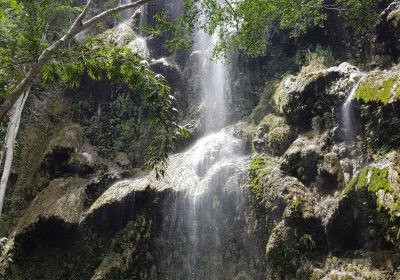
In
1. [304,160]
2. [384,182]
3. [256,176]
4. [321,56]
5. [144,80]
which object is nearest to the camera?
[144,80]

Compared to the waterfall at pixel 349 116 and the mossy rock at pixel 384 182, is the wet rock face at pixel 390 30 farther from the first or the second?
the mossy rock at pixel 384 182

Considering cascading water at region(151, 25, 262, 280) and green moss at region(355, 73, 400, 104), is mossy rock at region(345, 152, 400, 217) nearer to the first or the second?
green moss at region(355, 73, 400, 104)

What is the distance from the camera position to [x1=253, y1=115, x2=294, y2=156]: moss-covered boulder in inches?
493

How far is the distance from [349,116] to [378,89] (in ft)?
3.60

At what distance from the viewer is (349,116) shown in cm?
1089

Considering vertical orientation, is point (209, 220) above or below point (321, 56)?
below

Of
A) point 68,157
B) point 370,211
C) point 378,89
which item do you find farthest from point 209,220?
point 68,157

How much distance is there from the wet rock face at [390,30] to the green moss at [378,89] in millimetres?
3272

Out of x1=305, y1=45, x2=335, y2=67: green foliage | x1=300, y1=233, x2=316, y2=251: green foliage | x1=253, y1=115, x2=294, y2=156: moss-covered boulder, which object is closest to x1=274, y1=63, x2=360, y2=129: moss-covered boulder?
x1=253, y1=115, x2=294, y2=156: moss-covered boulder

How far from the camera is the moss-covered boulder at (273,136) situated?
1253 centimetres

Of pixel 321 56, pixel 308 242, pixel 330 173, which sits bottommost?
pixel 308 242

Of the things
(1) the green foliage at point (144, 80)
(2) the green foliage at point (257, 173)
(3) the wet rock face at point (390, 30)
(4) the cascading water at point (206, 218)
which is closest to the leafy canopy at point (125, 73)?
(1) the green foliage at point (144, 80)

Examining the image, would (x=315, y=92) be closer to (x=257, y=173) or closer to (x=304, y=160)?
(x=304, y=160)

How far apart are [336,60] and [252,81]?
11.2 feet
